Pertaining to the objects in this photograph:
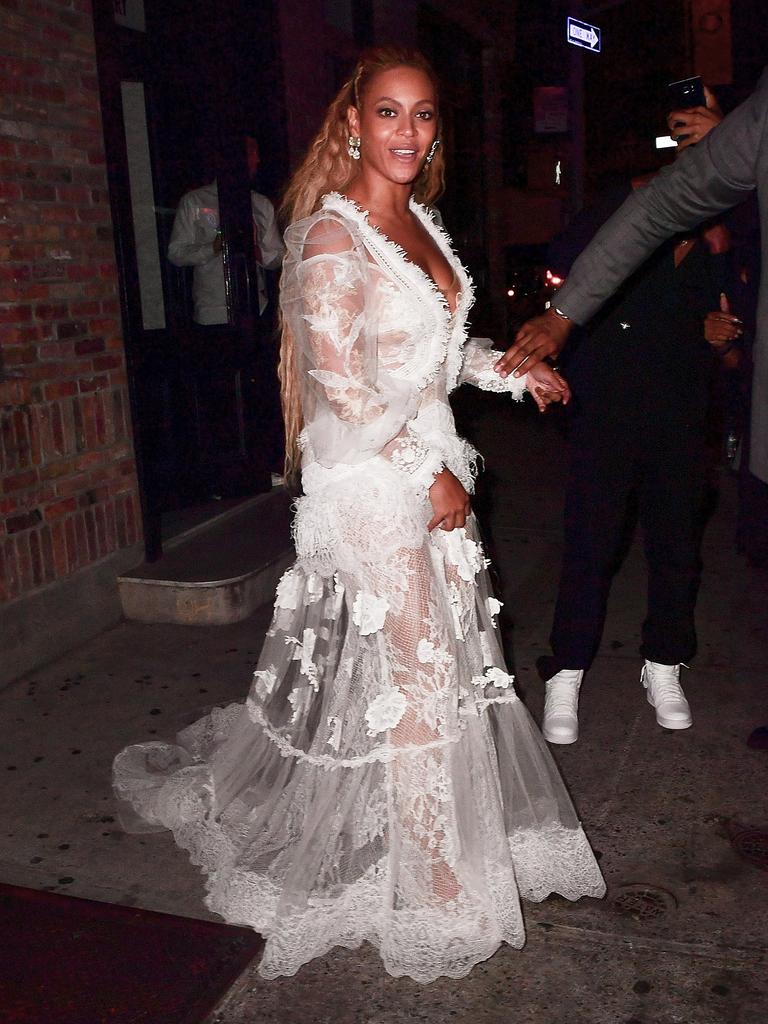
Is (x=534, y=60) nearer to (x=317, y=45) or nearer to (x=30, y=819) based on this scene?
(x=317, y=45)

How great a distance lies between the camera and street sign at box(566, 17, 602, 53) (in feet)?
47.2

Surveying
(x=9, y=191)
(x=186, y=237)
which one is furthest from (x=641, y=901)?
(x=186, y=237)

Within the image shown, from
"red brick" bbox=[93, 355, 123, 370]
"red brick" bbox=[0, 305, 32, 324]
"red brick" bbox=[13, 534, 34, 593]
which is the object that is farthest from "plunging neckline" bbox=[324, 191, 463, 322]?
"red brick" bbox=[93, 355, 123, 370]

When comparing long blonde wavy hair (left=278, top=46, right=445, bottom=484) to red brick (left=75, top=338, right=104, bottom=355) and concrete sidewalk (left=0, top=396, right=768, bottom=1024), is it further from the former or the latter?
red brick (left=75, top=338, right=104, bottom=355)

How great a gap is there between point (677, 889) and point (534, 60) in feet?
47.5

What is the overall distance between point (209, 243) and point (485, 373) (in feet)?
12.9

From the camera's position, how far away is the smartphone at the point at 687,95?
10.9 feet

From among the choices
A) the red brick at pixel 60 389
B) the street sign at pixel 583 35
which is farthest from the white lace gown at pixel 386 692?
the street sign at pixel 583 35

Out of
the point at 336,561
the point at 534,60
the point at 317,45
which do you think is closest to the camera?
the point at 336,561

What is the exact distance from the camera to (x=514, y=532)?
22.0 feet

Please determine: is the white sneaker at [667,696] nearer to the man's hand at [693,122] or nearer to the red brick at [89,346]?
the man's hand at [693,122]

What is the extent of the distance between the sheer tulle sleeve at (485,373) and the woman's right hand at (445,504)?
1.52ft

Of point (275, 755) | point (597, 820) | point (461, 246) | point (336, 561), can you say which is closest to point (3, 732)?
point (275, 755)

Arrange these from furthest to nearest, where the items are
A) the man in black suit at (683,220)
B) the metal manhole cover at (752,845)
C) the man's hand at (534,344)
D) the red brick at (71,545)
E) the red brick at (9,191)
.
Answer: the red brick at (71,545)
the red brick at (9,191)
the metal manhole cover at (752,845)
the man's hand at (534,344)
the man in black suit at (683,220)
